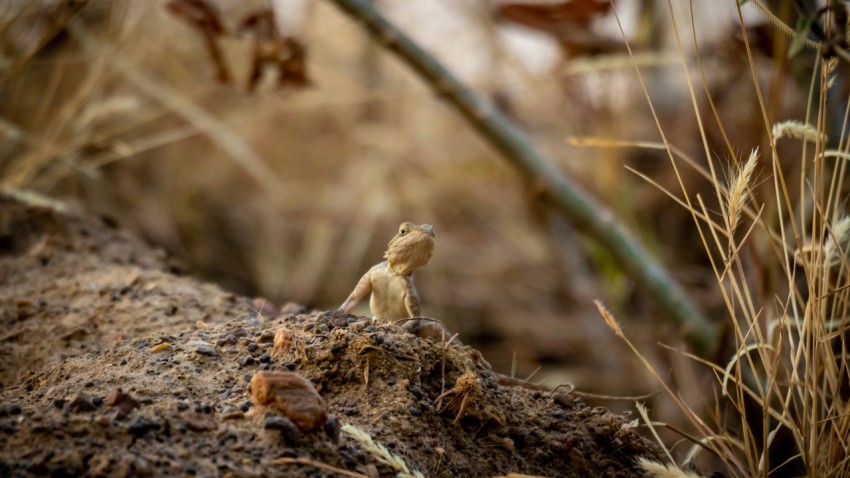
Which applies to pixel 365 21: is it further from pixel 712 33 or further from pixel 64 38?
pixel 712 33

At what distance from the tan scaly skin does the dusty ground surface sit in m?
0.18

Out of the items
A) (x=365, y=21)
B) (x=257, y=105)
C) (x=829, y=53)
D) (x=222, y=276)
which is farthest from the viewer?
(x=257, y=105)

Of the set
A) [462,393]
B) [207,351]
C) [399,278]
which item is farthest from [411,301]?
[207,351]

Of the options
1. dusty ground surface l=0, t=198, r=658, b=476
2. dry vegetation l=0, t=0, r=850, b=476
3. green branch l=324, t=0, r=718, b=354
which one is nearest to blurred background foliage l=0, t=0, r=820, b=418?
dry vegetation l=0, t=0, r=850, b=476

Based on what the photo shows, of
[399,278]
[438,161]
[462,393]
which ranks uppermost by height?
[399,278]

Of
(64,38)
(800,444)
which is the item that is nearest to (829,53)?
(800,444)

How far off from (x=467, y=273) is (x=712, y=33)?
2.61 metres

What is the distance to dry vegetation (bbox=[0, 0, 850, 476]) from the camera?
13.2 ft

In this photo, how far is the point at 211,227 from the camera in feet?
19.5

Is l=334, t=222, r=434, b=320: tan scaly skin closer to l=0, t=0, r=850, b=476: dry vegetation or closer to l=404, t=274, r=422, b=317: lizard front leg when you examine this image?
l=404, t=274, r=422, b=317: lizard front leg

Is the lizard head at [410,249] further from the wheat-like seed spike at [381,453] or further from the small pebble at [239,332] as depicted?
the wheat-like seed spike at [381,453]

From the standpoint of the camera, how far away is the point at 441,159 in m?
6.65

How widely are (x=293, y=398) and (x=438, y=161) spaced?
5172mm

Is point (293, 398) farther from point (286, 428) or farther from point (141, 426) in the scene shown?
point (141, 426)
